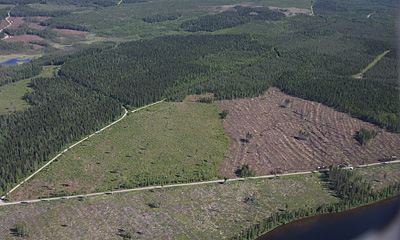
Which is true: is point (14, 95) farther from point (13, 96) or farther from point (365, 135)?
point (365, 135)

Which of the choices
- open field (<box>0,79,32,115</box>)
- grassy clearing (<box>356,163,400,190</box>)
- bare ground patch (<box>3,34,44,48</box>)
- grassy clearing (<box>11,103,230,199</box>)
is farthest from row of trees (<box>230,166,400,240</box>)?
bare ground patch (<box>3,34,44,48</box>)

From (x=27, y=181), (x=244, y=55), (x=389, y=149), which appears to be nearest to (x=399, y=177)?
(x=389, y=149)

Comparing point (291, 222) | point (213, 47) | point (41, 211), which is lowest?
point (291, 222)

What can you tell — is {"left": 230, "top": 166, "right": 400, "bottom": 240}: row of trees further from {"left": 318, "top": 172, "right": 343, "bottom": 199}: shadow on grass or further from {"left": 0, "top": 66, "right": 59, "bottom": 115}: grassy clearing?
{"left": 0, "top": 66, "right": 59, "bottom": 115}: grassy clearing

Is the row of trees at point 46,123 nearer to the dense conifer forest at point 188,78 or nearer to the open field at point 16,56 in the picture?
the dense conifer forest at point 188,78

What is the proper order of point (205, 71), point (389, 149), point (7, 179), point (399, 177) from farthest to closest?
point (205, 71)
point (389, 149)
point (399, 177)
point (7, 179)

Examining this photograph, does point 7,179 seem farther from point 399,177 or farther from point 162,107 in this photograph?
point 399,177
